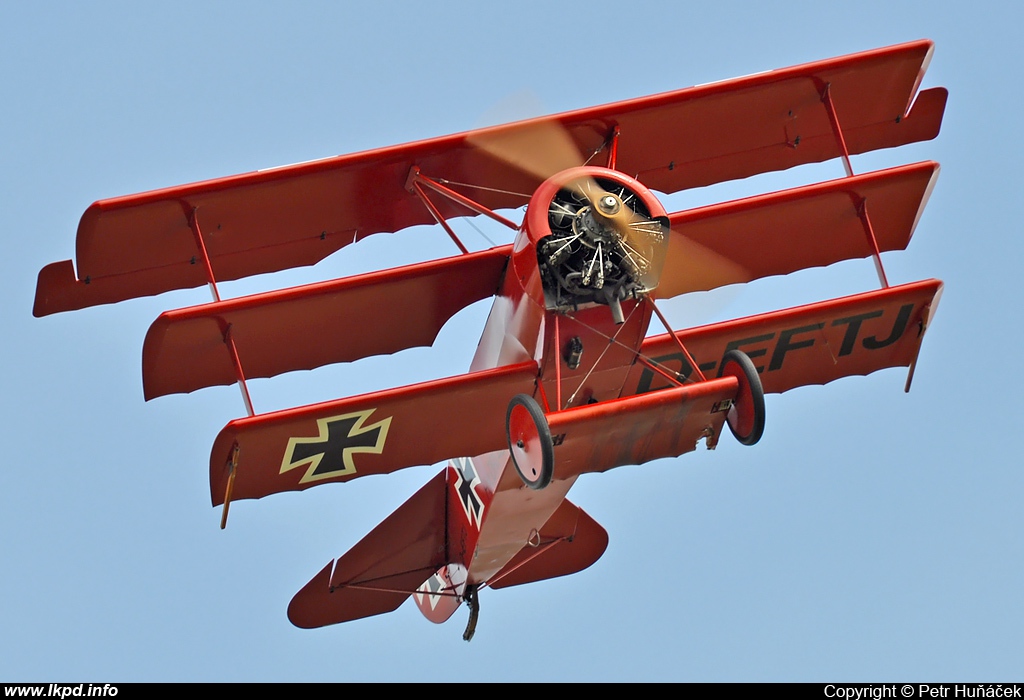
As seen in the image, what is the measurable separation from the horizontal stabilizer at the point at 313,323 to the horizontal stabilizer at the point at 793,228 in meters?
1.56

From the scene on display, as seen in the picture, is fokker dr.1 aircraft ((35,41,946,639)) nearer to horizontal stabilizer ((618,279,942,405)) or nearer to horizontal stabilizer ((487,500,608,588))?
horizontal stabilizer ((618,279,942,405))

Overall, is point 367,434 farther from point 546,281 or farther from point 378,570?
point 378,570

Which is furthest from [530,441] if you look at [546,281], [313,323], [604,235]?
[313,323]

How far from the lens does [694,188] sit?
56.9ft

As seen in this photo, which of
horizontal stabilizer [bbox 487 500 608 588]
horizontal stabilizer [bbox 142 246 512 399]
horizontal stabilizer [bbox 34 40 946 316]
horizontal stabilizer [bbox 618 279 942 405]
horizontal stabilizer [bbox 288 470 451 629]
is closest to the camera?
horizontal stabilizer [bbox 142 246 512 399]

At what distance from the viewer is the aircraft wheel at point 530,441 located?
13.9 m

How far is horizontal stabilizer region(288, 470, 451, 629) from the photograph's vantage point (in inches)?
741

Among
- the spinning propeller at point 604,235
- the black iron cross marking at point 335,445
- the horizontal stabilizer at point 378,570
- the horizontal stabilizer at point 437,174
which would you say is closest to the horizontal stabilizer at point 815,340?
the spinning propeller at point 604,235

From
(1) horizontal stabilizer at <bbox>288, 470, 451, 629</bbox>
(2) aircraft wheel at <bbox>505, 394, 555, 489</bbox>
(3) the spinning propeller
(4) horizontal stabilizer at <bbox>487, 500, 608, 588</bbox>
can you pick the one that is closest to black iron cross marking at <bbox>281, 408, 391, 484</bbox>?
(2) aircraft wheel at <bbox>505, 394, 555, 489</bbox>

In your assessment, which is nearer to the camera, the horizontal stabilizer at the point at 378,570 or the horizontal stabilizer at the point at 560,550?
the horizontal stabilizer at the point at 378,570

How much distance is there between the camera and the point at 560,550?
1930 cm

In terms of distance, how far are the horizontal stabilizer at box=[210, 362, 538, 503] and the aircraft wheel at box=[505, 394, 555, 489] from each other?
29.2 inches

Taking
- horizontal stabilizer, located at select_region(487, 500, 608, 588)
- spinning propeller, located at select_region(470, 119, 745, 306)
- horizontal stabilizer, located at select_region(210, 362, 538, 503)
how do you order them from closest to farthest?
spinning propeller, located at select_region(470, 119, 745, 306) < horizontal stabilizer, located at select_region(210, 362, 538, 503) < horizontal stabilizer, located at select_region(487, 500, 608, 588)

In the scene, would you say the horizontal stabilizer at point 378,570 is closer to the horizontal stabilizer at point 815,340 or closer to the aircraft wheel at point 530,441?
the horizontal stabilizer at point 815,340
